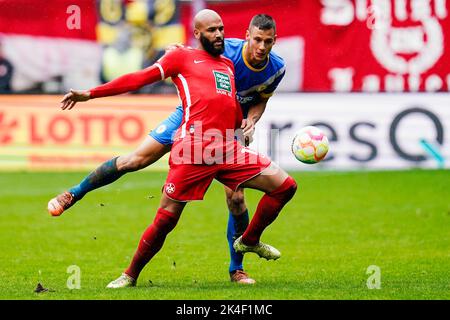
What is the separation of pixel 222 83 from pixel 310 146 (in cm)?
99

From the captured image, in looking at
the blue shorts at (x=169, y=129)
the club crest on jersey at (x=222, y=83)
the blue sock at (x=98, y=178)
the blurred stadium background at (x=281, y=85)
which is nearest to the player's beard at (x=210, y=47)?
the club crest on jersey at (x=222, y=83)

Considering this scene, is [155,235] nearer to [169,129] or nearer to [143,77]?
[169,129]

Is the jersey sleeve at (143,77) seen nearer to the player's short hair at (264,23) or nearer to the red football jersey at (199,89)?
the red football jersey at (199,89)

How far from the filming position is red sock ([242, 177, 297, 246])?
8.98 meters

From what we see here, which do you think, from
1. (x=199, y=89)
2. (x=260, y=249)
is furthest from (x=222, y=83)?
(x=260, y=249)

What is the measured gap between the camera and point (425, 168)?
18703 mm

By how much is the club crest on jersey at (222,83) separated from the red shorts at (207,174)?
1.60 feet

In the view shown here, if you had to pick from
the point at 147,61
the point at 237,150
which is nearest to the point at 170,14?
the point at 147,61

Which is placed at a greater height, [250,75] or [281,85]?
[281,85]

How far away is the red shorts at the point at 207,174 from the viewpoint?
28.6 ft

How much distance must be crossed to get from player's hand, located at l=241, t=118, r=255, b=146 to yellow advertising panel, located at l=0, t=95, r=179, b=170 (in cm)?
981

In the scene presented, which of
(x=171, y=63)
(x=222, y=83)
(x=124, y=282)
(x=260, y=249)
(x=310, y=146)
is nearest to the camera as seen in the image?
(x=171, y=63)

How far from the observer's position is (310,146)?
9.09 meters

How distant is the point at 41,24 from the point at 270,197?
11.9 m
